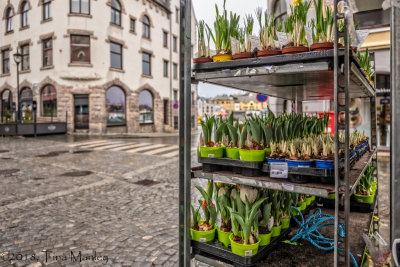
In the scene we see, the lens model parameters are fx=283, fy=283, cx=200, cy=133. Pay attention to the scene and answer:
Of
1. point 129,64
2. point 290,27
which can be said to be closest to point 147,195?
point 290,27

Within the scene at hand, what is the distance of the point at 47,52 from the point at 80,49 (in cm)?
259

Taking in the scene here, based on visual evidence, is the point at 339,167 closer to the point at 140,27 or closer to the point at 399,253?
the point at 399,253

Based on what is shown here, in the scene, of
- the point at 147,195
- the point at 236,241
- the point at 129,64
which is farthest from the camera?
the point at 129,64

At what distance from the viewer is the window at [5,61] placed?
2183 cm

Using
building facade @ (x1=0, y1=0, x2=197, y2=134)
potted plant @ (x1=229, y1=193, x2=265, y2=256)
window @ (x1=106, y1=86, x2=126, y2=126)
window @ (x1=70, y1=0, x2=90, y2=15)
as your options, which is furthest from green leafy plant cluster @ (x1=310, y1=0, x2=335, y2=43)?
window @ (x1=70, y1=0, x2=90, y2=15)

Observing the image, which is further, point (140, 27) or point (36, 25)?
point (140, 27)

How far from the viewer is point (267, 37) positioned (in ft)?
6.47

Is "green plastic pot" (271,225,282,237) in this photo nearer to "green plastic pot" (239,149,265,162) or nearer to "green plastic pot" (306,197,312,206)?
"green plastic pot" (239,149,265,162)

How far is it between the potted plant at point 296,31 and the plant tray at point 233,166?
780 millimetres

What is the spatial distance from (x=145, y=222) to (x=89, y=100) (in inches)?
646

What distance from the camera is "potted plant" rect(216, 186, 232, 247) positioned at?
86.9 inches

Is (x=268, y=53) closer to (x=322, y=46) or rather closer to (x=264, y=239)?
(x=322, y=46)

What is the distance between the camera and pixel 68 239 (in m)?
3.42

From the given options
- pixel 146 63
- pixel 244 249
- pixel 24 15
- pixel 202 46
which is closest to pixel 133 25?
pixel 146 63
